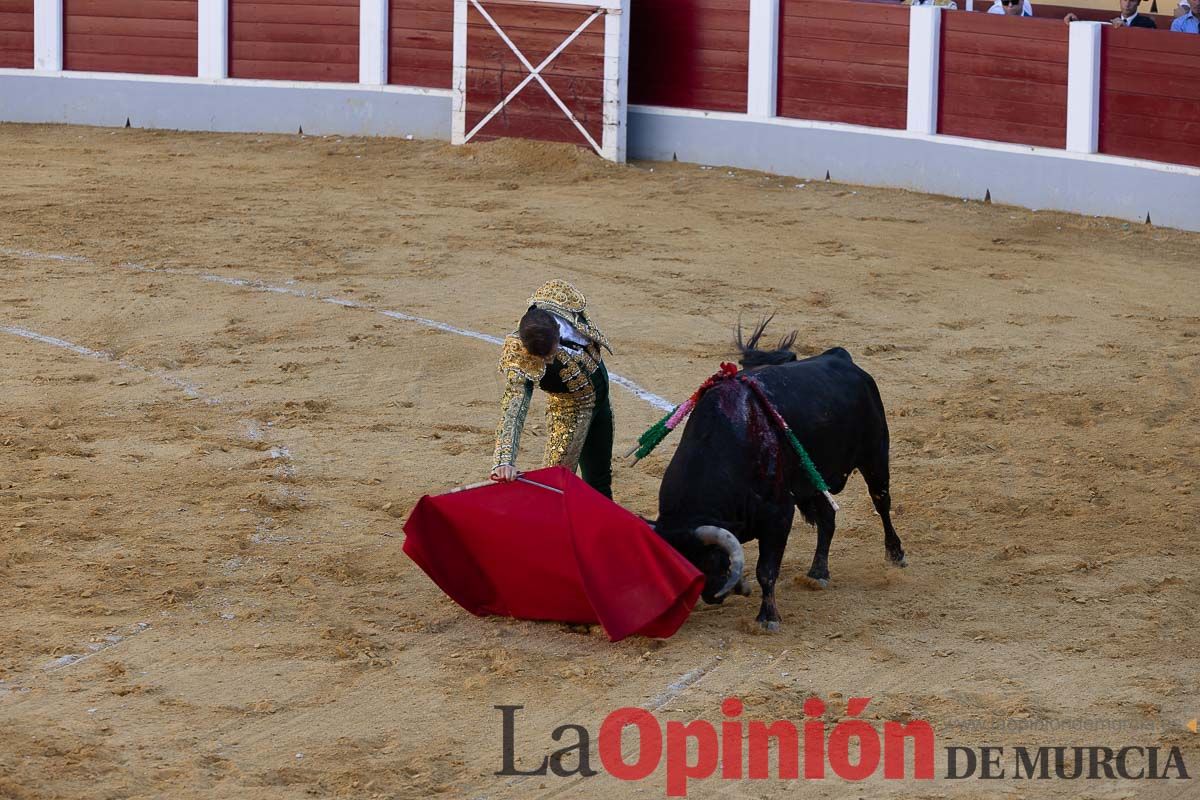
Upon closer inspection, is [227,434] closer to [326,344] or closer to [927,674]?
[326,344]

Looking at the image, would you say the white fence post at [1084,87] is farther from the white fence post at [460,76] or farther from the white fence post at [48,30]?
the white fence post at [48,30]

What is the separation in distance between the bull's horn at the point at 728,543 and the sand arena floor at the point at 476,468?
239mm

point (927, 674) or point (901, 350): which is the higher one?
point (901, 350)

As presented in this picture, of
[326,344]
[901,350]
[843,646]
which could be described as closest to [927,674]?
[843,646]

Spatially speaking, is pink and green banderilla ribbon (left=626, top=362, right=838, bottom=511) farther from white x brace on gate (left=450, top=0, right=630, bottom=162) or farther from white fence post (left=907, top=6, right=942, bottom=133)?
white x brace on gate (left=450, top=0, right=630, bottom=162)

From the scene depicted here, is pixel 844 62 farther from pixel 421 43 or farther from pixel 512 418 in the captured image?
pixel 512 418

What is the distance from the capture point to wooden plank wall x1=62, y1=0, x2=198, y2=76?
14.5m

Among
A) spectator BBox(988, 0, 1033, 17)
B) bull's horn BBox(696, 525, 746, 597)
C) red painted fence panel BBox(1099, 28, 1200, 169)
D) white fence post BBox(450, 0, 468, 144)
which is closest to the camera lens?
bull's horn BBox(696, 525, 746, 597)

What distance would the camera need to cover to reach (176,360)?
26.3ft

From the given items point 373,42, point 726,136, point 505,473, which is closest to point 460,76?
point 373,42

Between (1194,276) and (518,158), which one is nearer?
(1194,276)

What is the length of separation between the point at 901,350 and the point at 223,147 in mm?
7448

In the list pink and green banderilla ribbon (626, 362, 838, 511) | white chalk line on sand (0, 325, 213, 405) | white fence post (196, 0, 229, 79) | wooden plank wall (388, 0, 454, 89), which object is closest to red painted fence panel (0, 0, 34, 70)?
white fence post (196, 0, 229, 79)

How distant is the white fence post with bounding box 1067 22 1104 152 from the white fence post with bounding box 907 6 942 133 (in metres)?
1.07
